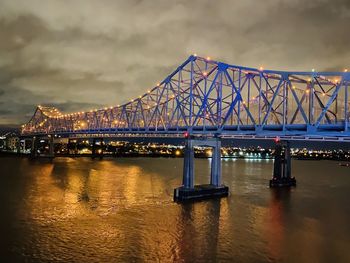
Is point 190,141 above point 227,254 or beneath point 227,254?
above

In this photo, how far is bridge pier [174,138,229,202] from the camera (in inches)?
1594

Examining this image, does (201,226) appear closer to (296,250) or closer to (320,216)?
(296,250)

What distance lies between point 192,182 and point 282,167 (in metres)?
25.8

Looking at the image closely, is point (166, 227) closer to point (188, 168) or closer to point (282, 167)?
point (188, 168)

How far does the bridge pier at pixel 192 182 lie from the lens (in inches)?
1594

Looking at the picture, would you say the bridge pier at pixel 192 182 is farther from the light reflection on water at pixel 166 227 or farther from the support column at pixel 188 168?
the light reflection on water at pixel 166 227

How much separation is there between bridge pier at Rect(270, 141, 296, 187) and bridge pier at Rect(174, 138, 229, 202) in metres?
16.8

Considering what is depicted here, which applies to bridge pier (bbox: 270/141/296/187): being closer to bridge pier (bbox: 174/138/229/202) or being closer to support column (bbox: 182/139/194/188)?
bridge pier (bbox: 174/138/229/202)

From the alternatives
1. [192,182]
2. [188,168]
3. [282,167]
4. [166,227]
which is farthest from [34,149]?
[166,227]

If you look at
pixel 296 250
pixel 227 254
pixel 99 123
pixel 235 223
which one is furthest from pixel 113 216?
pixel 99 123

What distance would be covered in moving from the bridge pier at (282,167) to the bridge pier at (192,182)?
662 inches

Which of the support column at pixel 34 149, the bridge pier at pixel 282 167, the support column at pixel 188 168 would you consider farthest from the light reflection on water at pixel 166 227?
the support column at pixel 34 149

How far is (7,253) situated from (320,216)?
26.7 metres

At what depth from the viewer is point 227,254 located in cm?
2320
